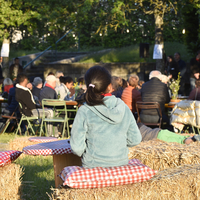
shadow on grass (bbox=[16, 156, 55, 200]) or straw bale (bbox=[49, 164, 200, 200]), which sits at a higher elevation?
straw bale (bbox=[49, 164, 200, 200])

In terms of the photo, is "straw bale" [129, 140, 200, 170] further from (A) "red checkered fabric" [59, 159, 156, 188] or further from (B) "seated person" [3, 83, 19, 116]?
(B) "seated person" [3, 83, 19, 116]

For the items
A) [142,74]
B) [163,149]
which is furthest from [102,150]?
[142,74]

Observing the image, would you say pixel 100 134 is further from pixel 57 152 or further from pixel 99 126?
pixel 57 152

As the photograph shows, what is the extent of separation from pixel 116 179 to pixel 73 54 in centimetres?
2076

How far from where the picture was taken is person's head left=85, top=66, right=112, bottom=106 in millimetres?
3068

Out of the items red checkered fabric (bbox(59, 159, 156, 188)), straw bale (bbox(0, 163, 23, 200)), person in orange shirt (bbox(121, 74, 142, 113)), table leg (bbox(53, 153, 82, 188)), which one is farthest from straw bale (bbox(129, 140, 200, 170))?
person in orange shirt (bbox(121, 74, 142, 113))

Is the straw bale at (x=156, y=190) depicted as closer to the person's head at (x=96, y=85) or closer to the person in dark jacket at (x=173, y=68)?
the person's head at (x=96, y=85)

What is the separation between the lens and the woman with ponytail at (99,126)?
3064 mm

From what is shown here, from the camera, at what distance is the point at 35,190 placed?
15.8 ft

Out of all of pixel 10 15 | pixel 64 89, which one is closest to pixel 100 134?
pixel 64 89

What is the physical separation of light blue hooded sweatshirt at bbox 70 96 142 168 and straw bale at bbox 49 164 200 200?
271 mm

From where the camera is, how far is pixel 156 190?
3.08 meters

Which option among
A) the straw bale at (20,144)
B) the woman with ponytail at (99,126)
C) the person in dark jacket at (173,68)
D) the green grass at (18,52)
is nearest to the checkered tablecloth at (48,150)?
the woman with ponytail at (99,126)

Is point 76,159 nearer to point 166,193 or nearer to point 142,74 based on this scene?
point 166,193
